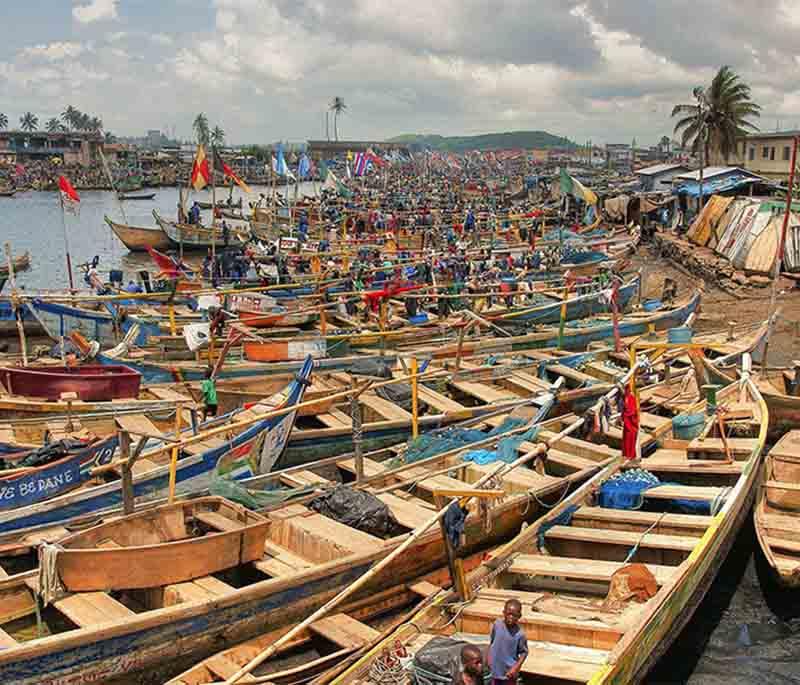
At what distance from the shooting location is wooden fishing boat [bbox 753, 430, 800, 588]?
10188mm

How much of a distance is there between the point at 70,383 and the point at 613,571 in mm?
9933

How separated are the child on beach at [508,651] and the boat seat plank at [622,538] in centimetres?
326

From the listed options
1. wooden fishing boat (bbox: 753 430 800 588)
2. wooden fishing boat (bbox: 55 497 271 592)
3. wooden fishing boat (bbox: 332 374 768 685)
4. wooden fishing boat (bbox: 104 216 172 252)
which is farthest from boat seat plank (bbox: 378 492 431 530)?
wooden fishing boat (bbox: 104 216 172 252)

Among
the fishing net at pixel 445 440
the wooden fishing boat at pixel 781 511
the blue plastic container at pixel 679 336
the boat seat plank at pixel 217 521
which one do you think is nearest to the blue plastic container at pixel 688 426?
the wooden fishing boat at pixel 781 511

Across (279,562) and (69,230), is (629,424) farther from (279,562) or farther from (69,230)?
(69,230)

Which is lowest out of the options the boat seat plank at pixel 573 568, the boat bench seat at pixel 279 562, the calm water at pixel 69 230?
the calm water at pixel 69 230

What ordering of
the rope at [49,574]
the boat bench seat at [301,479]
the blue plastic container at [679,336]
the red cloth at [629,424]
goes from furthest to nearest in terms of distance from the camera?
the blue plastic container at [679,336] → the red cloth at [629,424] → the boat bench seat at [301,479] → the rope at [49,574]

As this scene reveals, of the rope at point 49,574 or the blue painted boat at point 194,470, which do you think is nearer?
the rope at point 49,574

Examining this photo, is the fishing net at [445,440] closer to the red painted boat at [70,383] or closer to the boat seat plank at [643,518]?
the boat seat plank at [643,518]

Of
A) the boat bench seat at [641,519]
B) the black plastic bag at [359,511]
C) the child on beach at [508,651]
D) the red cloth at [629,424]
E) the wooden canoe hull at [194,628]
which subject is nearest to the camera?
the child on beach at [508,651]

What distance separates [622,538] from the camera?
1003cm

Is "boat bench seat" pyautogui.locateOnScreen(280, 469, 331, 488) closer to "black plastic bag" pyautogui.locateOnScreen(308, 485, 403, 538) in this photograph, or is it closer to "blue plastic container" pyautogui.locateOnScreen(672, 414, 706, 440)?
"black plastic bag" pyautogui.locateOnScreen(308, 485, 403, 538)

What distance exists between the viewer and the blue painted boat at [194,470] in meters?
10.5

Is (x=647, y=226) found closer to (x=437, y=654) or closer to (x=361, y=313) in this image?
(x=361, y=313)
